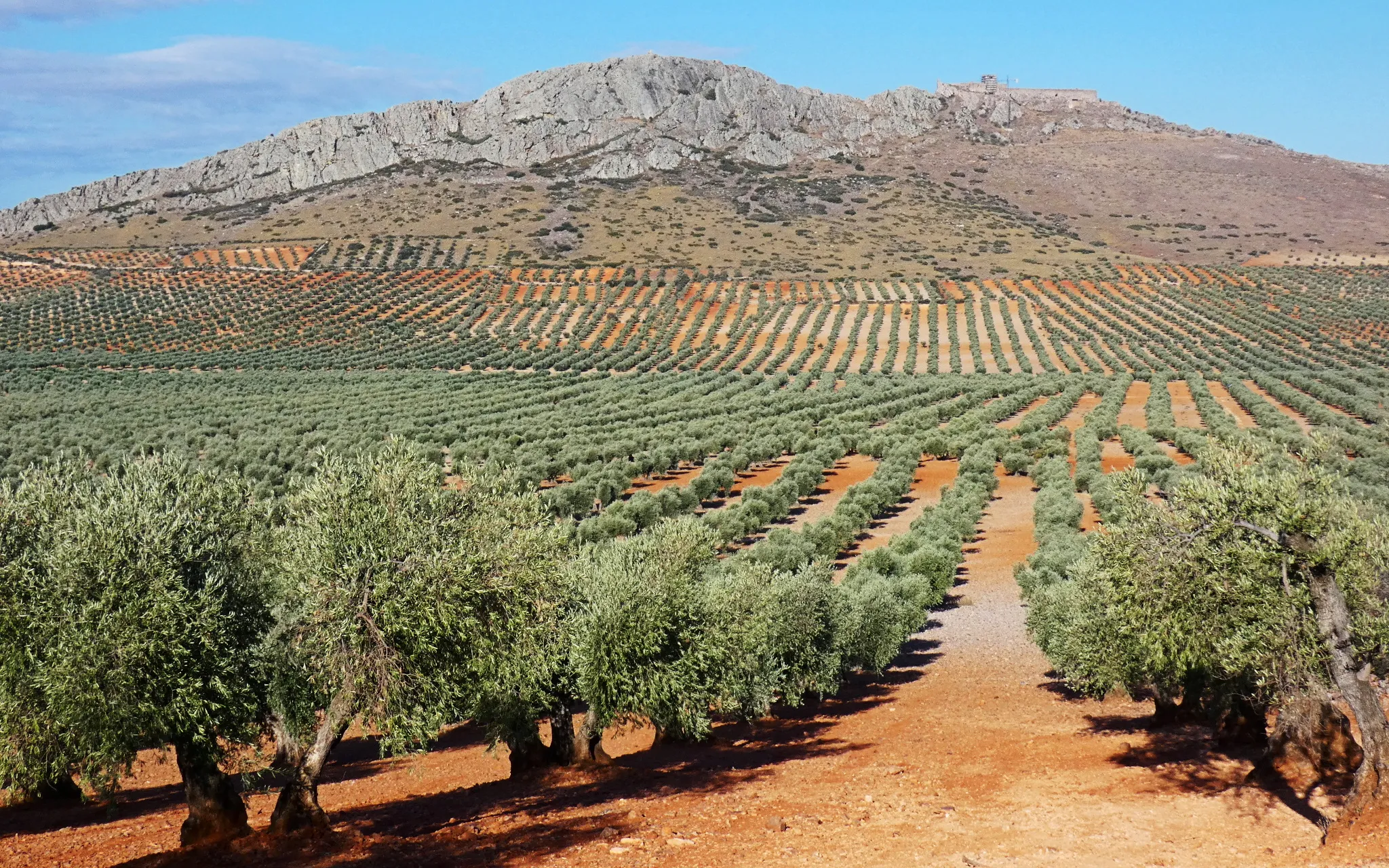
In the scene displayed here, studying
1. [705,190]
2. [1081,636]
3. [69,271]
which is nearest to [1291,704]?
[1081,636]

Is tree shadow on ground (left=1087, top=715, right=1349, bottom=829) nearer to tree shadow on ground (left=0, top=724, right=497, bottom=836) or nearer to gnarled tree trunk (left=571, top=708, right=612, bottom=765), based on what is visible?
gnarled tree trunk (left=571, top=708, right=612, bottom=765)

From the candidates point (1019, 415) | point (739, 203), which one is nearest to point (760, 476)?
point (1019, 415)

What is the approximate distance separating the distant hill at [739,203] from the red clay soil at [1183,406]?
53.7 metres

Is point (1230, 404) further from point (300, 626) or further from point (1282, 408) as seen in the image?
point (300, 626)

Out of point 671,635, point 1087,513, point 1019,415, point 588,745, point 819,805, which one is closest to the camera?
point 819,805

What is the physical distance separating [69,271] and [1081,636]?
143774 mm

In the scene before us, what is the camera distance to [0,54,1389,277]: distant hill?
482 feet

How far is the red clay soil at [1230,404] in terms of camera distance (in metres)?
67.4

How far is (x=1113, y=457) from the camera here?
59469mm

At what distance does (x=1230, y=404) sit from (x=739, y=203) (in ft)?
340

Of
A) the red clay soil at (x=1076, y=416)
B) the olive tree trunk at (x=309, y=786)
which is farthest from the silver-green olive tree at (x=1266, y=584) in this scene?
the red clay soil at (x=1076, y=416)

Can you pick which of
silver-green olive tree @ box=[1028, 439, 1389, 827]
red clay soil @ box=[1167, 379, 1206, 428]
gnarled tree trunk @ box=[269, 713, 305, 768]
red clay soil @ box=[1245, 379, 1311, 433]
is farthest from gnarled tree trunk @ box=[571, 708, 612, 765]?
red clay soil @ box=[1167, 379, 1206, 428]

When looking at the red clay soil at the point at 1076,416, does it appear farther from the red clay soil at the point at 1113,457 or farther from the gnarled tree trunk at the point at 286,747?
the gnarled tree trunk at the point at 286,747

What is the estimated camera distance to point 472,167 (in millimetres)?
185625
